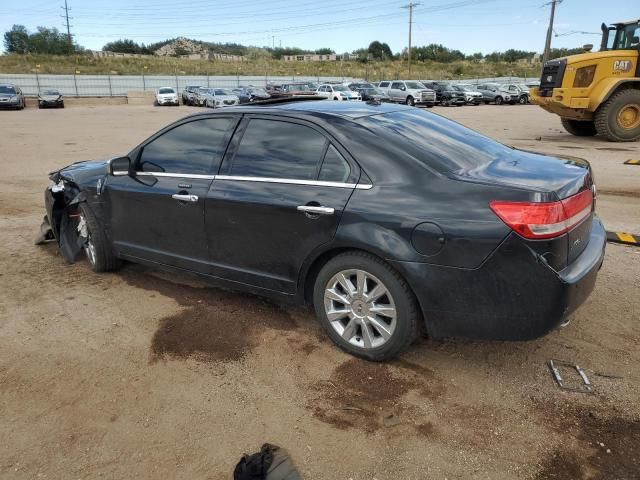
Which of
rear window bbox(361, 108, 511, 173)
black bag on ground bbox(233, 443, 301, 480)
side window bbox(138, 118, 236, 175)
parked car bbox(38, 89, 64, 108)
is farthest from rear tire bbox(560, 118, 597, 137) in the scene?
→ parked car bbox(38, 89, 64, 108)

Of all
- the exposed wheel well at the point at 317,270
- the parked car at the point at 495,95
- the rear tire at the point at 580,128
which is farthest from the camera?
the parked car at the point at 495,95

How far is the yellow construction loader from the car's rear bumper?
523 inches

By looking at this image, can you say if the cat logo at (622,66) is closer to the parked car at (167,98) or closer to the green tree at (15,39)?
the parked car at (167,98)

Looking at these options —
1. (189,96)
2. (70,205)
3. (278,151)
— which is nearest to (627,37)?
(278,151)

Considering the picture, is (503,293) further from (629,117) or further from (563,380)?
(629,117)

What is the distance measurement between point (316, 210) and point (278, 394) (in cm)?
115

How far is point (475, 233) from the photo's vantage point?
2.88 m

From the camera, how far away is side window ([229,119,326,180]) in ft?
11.6

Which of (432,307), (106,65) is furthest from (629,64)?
(106,65)

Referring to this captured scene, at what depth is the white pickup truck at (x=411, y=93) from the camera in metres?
36.5

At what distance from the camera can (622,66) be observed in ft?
46.9

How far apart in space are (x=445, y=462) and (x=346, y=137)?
1.99m

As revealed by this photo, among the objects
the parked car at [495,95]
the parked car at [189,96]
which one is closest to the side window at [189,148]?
the parked car at [189,96]

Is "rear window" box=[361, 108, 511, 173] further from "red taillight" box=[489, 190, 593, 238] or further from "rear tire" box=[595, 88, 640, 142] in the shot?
"rear tire" box=[595, 88, 640, 142]
